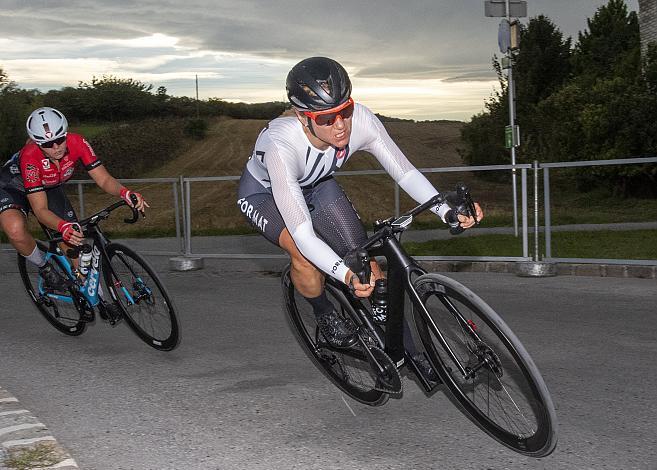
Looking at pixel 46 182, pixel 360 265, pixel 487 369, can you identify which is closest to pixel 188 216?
pixel 46 182

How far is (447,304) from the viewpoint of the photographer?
4102 millimetres

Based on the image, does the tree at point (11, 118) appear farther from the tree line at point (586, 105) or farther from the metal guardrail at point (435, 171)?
the metal guardrail at point (435, 171)

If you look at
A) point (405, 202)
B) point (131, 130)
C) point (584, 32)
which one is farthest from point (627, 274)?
point (131, 130)

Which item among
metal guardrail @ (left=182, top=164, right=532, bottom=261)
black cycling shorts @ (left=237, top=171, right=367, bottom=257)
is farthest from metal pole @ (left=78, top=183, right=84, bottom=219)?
black cycling shorts @ (left=237, top=171, right=367, bottom=257)

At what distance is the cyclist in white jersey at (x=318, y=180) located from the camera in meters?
4.36

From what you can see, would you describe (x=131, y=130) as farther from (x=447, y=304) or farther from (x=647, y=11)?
(x=447, y=304)

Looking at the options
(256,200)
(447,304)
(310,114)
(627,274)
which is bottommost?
(627,274)

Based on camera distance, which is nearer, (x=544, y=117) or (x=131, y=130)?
(x=544, y=117)

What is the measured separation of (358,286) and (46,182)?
13.0 ft

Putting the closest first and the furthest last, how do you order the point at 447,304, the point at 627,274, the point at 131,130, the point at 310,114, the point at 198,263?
the point at 447,304 → the point at 310,114 → the point at 627,274 → the point at 198,263 → the point at 131,130

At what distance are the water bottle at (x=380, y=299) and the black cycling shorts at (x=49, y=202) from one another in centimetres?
362

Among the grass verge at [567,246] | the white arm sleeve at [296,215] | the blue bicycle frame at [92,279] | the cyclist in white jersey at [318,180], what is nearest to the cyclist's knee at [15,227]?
the blue bicycle frame at [92,279]

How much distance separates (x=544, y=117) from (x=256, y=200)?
3284 centimetres

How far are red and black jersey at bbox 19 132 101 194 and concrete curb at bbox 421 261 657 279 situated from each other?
587 centimetres
